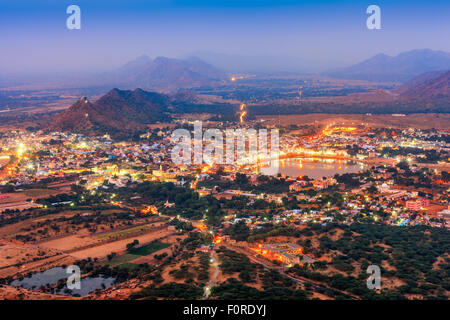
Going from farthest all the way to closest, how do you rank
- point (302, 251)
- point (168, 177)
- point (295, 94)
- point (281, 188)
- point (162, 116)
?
point (295, 94) < point (162, 116) < point (168, 177) < point (281, 188) < point (302, 251)

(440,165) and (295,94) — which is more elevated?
(295,94)

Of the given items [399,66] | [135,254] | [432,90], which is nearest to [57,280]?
[135,254]

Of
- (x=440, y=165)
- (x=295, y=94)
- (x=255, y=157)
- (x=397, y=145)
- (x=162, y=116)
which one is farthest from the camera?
(x=295, y=94)

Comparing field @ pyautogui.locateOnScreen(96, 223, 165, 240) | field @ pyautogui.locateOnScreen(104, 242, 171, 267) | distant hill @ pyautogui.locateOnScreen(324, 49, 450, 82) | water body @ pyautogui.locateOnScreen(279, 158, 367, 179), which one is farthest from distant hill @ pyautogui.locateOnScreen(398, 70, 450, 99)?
field @ pyautogui.locateOnScreen(104, 242, 171, 267)

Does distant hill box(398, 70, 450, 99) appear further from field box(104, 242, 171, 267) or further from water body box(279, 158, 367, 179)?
field box(104, 242, 171, 267)

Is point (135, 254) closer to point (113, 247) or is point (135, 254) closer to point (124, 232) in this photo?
point (113, 247)

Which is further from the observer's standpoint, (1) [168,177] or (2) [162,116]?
(2) [162,116]
